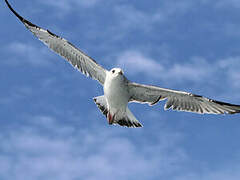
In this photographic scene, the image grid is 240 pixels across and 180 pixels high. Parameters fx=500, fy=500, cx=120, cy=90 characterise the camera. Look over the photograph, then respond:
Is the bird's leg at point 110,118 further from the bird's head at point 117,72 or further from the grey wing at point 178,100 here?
the bird's head at point 117,72

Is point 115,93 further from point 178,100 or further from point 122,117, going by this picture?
point 178,100

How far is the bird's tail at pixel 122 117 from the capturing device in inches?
649

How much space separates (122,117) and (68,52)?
2.86m

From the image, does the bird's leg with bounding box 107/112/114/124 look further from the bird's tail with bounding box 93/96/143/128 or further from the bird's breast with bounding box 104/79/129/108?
the bird's breast with bounding box 104/79/129/108

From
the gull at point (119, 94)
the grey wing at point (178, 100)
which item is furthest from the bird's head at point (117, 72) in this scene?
the grey wing at point (178, 100)

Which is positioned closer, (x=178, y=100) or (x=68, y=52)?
(x=178, y=100)

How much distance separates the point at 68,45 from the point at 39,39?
1.14m

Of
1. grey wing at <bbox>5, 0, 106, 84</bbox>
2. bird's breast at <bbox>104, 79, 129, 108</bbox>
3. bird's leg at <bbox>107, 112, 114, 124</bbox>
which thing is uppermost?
grey wing at <bbox>5, 0, 106, 84</bbox>

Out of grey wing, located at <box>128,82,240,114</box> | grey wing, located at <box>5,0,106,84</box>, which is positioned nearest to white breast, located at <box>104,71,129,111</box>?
grey wing, located at <box>128,82,240,114</box>

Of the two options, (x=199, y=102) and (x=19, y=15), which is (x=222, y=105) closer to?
(x=199, y=102)

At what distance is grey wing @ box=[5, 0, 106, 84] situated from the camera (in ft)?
54.5

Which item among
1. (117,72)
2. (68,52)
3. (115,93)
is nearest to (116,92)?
(115,93)

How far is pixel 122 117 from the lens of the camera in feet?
54.1

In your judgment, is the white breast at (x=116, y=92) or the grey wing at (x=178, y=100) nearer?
the white breast at (x=116, y=92)
